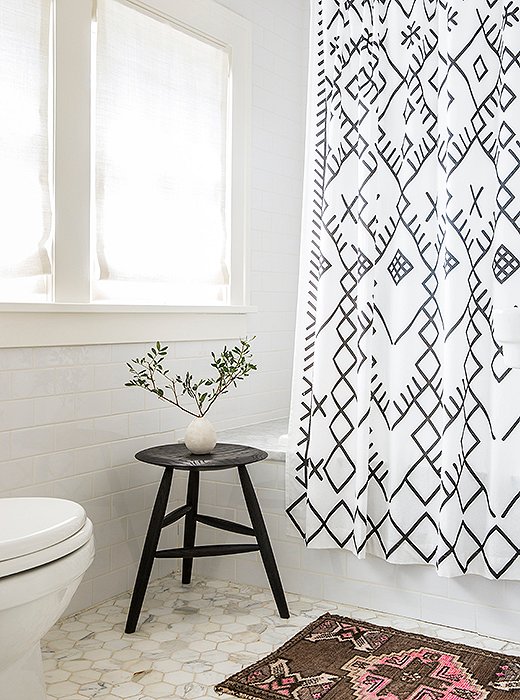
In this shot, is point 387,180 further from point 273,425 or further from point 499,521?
point 273,425

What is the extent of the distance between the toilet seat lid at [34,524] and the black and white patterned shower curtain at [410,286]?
988mm

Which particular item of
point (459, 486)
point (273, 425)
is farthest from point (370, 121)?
point (273, 425)

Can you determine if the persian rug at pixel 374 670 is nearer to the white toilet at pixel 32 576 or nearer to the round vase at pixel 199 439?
the white toilet at pixel 32 576

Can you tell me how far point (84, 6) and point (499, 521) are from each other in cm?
198

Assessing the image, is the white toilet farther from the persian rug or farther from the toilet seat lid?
Result: the persian rug

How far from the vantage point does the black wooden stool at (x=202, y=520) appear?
246 centimetres

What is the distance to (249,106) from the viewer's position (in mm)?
3326

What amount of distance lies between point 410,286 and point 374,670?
1.10m

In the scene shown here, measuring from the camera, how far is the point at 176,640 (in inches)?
93.3

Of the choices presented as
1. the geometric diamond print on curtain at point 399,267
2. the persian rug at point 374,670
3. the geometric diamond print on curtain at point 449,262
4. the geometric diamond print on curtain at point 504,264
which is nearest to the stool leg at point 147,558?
the persian rug at point 374,670

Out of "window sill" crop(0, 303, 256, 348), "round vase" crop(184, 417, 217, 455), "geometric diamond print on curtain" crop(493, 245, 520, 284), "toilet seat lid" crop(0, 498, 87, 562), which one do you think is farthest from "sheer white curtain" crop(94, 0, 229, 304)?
"geometric diamond print on curtain" crop(493, 245, 520, 284)

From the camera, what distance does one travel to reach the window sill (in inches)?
92.5

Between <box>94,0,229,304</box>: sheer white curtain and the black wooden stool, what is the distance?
1.91 ft

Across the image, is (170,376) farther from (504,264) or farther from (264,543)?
(504,264)
